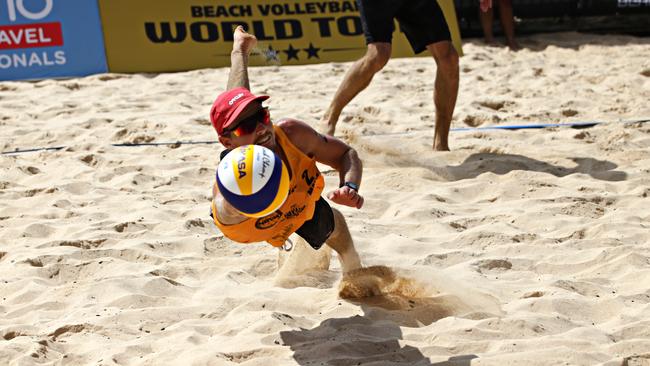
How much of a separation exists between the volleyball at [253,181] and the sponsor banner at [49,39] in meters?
5.85

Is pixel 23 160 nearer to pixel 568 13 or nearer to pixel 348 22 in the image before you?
pixel 348 22

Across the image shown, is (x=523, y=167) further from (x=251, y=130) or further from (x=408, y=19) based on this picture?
(x=251, y=130)

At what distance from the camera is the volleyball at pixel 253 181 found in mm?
2920

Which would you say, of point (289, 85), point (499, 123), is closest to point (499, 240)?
point (499, 123)

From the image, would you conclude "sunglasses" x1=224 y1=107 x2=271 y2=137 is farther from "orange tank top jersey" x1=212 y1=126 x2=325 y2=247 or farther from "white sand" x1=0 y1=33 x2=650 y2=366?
"white sand" x1=0 y1=33 x2=650 y2=366

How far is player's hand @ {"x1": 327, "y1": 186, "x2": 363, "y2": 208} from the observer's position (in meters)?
3.23

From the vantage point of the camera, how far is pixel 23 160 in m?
5.84

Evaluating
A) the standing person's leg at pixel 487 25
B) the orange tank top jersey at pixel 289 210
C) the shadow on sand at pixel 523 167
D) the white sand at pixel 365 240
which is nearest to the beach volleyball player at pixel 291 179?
the orange tank top jersey at pixel 289 210

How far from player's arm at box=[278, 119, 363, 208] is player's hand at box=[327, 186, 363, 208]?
0.16 ft

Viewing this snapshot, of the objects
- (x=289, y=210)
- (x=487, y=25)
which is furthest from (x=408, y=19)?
(x=487, y=25)

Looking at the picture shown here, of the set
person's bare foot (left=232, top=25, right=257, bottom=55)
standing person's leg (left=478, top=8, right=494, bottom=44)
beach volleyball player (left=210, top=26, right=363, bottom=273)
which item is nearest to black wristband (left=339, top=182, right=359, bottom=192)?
beach volleyball player (left=210, top=26, right=363, bottom=273)

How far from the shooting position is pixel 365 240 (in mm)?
4422

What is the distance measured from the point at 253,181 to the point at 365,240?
62.6 inches

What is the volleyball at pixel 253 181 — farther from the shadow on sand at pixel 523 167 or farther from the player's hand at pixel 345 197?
the shadow on sand at pixel 523 167
